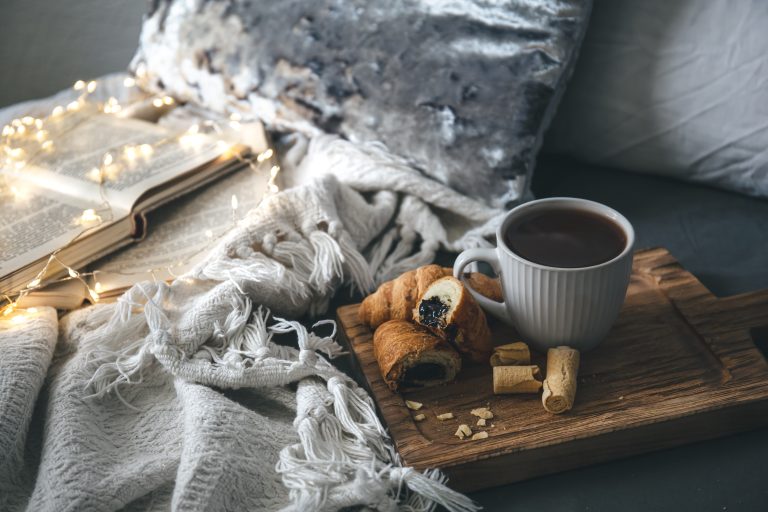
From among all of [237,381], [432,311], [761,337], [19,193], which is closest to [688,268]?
[761,337]

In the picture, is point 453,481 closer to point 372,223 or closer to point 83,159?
point 372,223

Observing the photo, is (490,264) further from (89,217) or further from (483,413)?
(89,217)

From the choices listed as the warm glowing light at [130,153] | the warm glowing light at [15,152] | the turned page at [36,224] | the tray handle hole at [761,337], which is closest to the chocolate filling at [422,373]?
the tray handle hole at [761,337]

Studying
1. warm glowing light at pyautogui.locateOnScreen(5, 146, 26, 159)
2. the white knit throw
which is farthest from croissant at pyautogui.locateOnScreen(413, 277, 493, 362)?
warm glowing light at pyautogui.locateOnScreen(5, 146, 26, 159)

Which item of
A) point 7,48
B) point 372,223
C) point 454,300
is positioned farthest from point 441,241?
point 7,48

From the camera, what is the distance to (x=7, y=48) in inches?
62.7

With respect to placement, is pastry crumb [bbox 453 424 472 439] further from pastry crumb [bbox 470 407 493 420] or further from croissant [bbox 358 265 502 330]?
croissant [bbox 358 265 502 330]

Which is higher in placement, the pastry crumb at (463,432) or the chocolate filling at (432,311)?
the chocolate filling at (432,311)

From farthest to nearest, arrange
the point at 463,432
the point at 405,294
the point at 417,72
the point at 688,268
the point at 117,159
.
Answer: the point at 117,159
the point at 417,72
the point at 688,268
the point at 405,294
the point at 463,432

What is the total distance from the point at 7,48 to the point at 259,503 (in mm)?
1350

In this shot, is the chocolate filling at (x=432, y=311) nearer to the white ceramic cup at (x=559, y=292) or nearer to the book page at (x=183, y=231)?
the white ceramic cup at (x=559, y=292)

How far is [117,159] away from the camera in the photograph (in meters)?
1.12

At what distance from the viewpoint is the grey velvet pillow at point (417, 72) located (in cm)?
96

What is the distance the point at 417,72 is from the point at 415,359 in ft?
1.53
